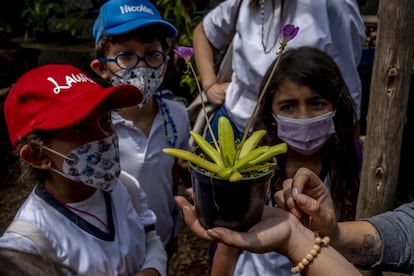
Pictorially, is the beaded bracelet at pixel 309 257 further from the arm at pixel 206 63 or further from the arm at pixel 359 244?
the arm at pixel 206 63

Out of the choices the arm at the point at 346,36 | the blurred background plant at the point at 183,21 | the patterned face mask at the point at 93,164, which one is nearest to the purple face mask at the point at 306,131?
the arm at the point at 346,36

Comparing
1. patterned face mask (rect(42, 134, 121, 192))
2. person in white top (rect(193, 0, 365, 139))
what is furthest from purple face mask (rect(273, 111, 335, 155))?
patterned face mask (rect(42, 134, 121, 192))

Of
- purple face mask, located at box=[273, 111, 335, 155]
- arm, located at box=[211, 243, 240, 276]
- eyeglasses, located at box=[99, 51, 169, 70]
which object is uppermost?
eyeglasses, located at box=[99, 51, 169, 70]

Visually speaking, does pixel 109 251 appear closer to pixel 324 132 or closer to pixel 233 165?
pixel 233 165

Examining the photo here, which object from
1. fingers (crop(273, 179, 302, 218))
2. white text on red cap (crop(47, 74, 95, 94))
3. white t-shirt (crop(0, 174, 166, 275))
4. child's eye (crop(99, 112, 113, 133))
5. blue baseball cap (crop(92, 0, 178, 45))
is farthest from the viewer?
blue baseball cap (crop(92, 0, 178, 45))

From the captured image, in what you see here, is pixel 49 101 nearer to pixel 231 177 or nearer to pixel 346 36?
pixel 231 177

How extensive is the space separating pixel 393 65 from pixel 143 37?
1.17 metres

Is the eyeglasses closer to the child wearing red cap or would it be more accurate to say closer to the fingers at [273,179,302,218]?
the child wearing red cap

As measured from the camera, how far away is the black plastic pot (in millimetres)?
1368

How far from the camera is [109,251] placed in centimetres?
187

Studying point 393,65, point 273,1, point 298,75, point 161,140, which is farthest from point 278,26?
point 161,140

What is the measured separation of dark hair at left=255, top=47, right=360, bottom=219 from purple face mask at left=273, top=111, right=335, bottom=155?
0.21 ft

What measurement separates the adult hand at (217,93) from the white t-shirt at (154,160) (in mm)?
227

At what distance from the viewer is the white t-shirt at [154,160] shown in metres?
2.44
